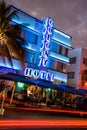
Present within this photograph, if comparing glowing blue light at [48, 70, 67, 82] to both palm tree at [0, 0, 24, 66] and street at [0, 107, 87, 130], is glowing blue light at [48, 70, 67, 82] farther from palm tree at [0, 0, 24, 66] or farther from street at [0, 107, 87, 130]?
street at [0, 107, 87, 130]

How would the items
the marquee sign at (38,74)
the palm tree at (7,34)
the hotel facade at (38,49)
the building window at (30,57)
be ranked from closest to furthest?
the palm tree at (7,34) < the marquee sign at (38,74) < the hotel facade at (38,49) < the building window at (30,57)

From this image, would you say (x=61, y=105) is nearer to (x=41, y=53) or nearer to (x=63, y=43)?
(x=41, y=53)

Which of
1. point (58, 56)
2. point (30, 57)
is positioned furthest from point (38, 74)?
point (58, 56)

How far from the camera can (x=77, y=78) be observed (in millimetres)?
55750

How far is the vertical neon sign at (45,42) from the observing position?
141 feet

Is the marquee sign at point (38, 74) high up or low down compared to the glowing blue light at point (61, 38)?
down

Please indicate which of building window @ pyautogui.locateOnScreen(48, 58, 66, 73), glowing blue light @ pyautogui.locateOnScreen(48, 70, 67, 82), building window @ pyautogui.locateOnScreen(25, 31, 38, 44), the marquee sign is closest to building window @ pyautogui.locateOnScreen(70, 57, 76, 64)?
building window @ pyautogui.locateOnScreen(48, 58, 66, 73)

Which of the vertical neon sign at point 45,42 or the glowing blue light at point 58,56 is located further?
the glowing blue light at point 58,56

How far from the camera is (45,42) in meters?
43.6

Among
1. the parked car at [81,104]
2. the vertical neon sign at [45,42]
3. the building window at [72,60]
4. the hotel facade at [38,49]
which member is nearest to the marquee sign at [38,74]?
the hotel facade at [38,49]

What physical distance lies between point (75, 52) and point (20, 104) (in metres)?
26.2

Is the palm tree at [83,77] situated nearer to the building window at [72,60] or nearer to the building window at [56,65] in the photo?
the building window at [72,60]

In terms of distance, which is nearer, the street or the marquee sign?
the street

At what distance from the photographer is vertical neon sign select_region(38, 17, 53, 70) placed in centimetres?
4306
